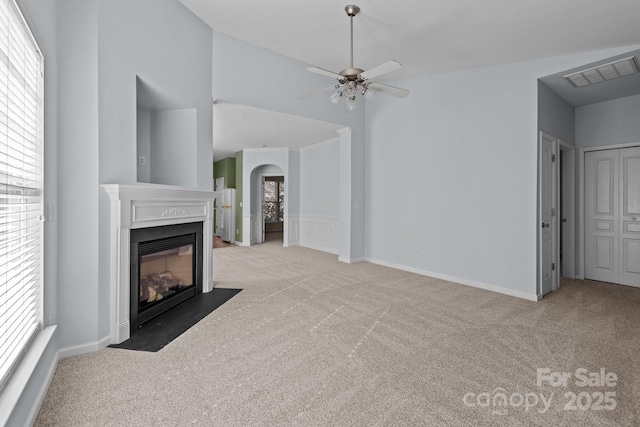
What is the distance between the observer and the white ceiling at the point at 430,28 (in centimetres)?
309

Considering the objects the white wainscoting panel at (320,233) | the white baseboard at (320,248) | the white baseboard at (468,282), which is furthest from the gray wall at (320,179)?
the white baseboard at (468,282)

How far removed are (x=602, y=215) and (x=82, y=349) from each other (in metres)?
6.63

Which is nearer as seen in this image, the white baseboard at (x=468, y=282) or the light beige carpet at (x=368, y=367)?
the light beige carpet at (x=368, y=367)

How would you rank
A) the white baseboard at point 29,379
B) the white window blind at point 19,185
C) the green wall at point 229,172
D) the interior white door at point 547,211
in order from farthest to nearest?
the green wall at point 229,172
the interior white door at point 547,211
the white window blind at point 19,185
the white baseboard at point 29,379

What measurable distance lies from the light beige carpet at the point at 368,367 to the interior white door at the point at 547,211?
1.53 ft

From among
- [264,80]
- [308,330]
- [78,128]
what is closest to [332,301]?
[308,330]

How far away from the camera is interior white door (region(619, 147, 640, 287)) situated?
4.50 m

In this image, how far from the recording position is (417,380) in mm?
2078

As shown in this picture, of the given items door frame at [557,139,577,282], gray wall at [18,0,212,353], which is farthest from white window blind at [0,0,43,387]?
door frame at [557,139,577,282]

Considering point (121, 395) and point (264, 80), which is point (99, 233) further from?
point (264, 80)

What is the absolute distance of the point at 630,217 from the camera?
4547mm

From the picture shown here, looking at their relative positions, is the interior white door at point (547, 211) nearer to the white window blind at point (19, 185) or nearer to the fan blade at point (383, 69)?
the fan blade at point (383, 69)

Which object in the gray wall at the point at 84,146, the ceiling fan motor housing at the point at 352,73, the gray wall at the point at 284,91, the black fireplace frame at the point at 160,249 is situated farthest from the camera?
the gray wall at the point at 284,91

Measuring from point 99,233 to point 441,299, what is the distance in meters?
3.56
